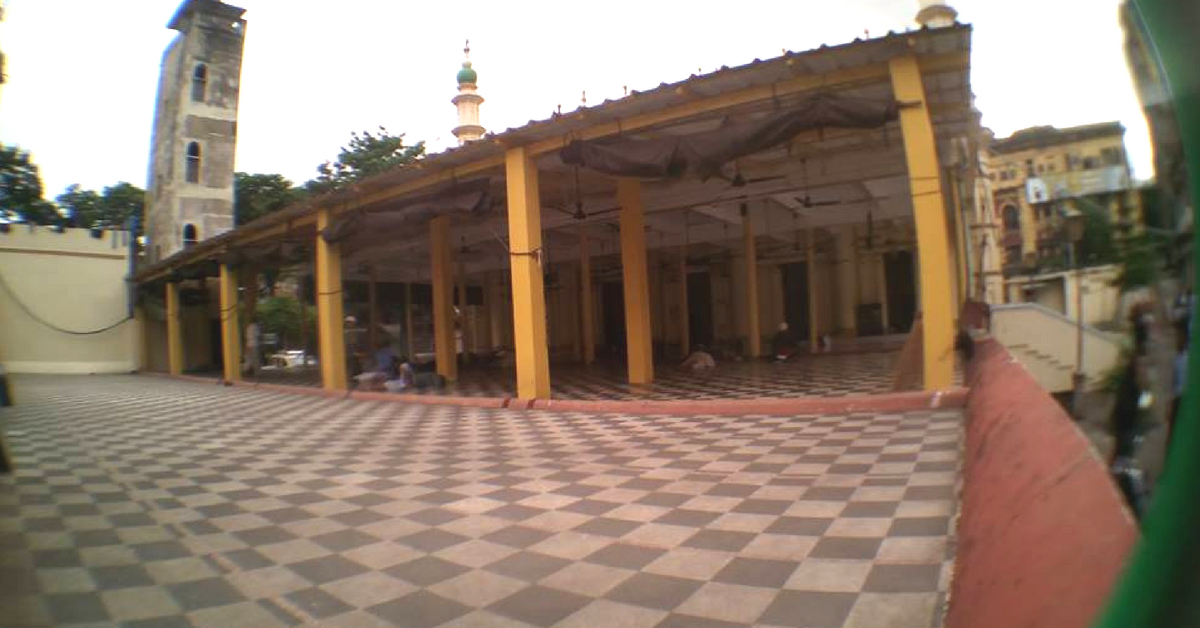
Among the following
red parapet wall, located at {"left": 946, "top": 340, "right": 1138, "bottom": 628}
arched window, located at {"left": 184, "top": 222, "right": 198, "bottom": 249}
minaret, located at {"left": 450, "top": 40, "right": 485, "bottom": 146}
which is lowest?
red parapet wall, located at {"left": 946, "top": 340, "right": 1138, "bottom": 628}

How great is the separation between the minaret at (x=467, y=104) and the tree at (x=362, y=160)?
315 centimetres

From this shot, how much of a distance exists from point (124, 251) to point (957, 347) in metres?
24.8

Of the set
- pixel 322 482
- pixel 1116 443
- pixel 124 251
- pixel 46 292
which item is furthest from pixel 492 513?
pixel 124 251

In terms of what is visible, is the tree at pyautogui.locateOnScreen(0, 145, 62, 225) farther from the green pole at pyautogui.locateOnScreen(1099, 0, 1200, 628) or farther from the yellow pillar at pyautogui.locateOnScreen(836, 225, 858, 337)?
the yellow pillar at pyautogui.locateOnScreen(836, 225, 858, 337)

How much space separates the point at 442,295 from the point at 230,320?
7014mm

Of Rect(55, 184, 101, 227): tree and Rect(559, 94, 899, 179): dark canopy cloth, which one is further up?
Rect(55, 184, 101, 227): tree

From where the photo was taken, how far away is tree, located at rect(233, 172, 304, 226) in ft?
82.5

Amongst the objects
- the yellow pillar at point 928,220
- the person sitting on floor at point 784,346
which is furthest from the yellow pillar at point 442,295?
the yellow pillar at point 928,220

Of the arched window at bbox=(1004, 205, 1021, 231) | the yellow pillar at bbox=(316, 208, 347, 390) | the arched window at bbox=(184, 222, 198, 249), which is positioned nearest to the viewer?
the arched window at bbox=(1004, 205, 1021, 231)

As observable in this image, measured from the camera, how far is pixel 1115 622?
52cm

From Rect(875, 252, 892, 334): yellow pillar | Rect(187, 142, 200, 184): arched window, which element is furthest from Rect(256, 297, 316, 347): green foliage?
Rect(875, 252, 892, 334): yellow pillar

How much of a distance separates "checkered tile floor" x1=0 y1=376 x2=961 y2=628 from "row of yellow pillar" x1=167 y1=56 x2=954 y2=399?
150 centimetres

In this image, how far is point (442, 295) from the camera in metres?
11.4

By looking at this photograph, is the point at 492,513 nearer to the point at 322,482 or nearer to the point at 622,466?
the point at 622,466
